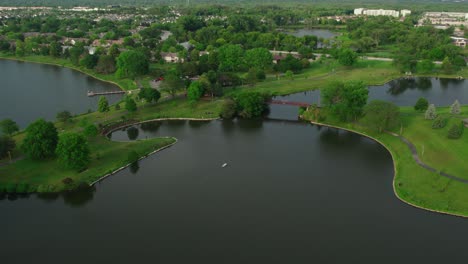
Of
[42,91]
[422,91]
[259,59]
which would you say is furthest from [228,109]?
[422,91]

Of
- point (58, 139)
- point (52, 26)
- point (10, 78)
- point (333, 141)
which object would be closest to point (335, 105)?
point (333, 141)

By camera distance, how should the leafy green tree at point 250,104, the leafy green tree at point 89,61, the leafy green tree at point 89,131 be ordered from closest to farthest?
the leafy green tree at point 89,131, the leafy green tree at point 250,104, the leafy green tree at point 89,61

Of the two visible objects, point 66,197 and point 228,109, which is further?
point 228,109

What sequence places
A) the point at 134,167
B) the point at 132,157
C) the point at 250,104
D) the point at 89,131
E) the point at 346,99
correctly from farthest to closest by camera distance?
1. the point at 250,104
2. the point at 346,99
3. the point at 89,131
4. the point at 132,157
5. the point at 134,167

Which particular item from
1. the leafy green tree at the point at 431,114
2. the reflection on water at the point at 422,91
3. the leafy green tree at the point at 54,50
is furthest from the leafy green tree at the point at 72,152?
the leafy green tree at the point at 54,50

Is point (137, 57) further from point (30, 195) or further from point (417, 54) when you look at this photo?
point (417, 54)

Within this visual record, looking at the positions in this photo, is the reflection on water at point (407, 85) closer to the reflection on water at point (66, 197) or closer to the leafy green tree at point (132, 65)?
the leafy green tree at point (132, 65)

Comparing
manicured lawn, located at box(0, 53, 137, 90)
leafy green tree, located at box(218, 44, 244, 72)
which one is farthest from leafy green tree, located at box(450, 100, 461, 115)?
manicured lawn, located at box(0, 53, 137, 90)

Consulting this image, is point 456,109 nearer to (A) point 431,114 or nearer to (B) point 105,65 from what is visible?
(A) point 431,114
